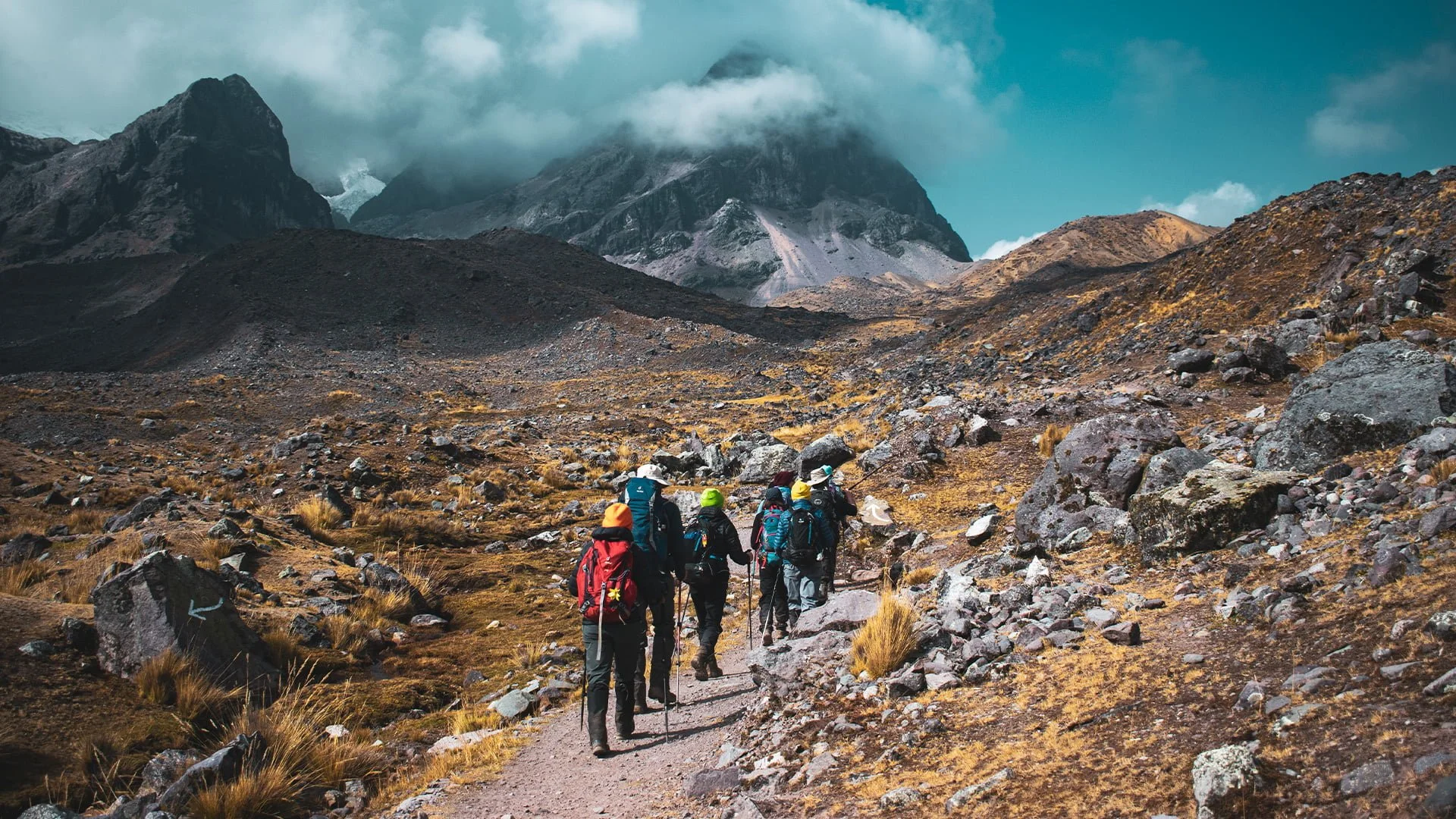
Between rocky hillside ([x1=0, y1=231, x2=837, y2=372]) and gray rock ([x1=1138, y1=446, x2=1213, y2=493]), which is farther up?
rocky hillside ([x1=0, y1=231, x2=837, y2=372])

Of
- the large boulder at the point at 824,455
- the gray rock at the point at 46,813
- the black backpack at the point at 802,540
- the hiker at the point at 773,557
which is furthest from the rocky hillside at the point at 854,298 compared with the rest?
the gray rock at the point at 46,813

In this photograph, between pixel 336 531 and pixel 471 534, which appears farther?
pixel 471 534

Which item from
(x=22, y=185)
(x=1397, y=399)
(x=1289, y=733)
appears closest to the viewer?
(x=1289, y=733)

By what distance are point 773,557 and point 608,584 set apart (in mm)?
3308

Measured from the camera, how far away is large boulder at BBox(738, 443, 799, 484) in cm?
1905

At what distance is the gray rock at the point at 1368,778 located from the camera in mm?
2508

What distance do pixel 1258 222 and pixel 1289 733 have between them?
94.9ft

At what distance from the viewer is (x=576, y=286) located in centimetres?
7869

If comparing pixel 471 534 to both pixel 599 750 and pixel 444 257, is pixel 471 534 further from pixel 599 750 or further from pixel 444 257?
pixel 444 257

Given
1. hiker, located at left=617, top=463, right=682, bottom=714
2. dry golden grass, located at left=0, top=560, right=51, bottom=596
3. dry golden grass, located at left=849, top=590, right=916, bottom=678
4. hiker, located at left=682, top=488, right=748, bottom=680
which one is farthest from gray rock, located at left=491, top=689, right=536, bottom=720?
dry golden grass, located at left=0, top=560, right=51, bottom=596

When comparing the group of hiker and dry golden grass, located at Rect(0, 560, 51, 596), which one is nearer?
the group of hiker

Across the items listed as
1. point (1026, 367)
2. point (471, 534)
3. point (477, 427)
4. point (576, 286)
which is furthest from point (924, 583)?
point (576, 286)

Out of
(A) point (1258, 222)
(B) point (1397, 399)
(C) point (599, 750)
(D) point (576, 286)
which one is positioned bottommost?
(C) point (599, 750)

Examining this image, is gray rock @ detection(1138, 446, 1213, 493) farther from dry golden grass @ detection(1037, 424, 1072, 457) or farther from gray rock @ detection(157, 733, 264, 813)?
gray rock @ detection(157, 733, 264, 813)
